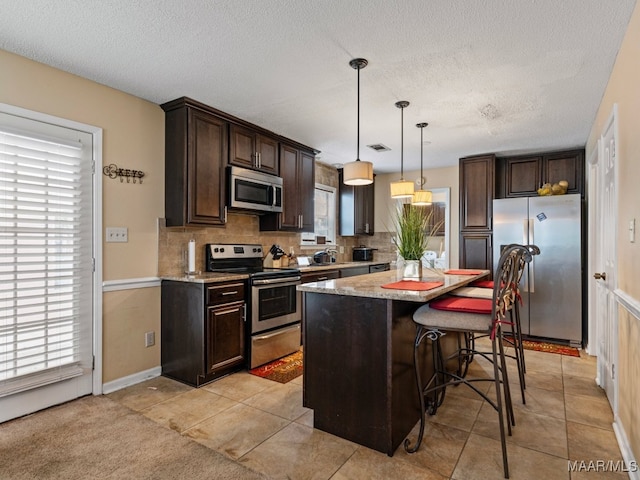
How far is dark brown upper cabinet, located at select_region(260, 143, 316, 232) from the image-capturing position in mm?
4250

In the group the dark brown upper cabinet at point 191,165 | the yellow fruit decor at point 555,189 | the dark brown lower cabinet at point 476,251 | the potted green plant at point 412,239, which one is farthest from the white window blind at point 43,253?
the yellow fruit decor at point 555,189

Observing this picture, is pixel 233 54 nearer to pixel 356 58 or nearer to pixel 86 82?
pixel 356 58

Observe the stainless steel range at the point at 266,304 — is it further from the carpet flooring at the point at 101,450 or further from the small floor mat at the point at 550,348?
the small floor mat at the point at 550,348

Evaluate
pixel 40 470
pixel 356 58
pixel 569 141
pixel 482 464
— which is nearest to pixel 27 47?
pixel 356 58

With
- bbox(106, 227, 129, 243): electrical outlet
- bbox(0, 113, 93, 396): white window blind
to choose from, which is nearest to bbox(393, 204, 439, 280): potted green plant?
bbox(106, 227, 129, 243): electrical outlet

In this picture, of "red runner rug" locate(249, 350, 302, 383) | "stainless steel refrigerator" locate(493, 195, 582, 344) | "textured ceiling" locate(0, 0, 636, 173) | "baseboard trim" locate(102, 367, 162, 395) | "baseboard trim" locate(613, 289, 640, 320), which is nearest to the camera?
"baseboard trim" locate(613, 289, 640, 320)

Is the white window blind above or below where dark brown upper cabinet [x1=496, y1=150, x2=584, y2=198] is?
below

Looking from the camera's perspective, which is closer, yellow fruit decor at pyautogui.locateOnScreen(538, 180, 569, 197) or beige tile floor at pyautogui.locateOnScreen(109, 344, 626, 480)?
beige tile floor at pyautogui.locateOnScreen(109, 344, 626, 480)

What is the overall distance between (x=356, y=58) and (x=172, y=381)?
2.91 meters

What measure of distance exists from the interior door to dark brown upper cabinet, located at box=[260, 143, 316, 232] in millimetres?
2969

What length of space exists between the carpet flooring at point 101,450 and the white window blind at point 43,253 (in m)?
0.33

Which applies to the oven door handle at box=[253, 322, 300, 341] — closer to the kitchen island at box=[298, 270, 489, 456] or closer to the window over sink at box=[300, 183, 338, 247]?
the kitchen island at box=[298, 270, 489, 456]

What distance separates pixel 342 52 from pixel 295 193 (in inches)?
87.6

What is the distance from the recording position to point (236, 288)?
320 cm
